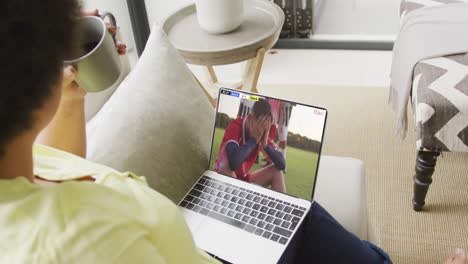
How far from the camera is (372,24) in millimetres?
2533

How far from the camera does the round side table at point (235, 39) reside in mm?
1554

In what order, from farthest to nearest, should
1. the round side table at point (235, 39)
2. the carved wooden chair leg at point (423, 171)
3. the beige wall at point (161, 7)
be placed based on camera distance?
the beige wall at point (161, 7) < the round side table at point (235, 39) < the carved wooden chair leg at point (423, 171)

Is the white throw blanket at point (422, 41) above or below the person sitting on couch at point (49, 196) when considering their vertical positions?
below

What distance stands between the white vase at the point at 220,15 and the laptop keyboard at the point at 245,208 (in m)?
0.78

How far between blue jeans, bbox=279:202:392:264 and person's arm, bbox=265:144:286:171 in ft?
0.35

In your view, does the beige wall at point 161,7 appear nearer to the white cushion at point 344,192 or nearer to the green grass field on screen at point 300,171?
the white cushion at point 344,192

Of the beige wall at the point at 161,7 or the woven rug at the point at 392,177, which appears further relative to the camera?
the beige wall at the point at 161,7

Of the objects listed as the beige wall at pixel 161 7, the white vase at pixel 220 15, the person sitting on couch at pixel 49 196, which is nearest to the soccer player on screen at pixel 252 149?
the person sitting on couch at pixel 49 196

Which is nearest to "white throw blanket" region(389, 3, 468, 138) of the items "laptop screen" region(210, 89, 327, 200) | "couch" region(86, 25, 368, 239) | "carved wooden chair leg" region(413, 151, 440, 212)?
"carved wooden chair leg" region(413, 151, 440, 212)

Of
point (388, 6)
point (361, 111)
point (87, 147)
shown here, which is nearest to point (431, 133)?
point (361, 111)

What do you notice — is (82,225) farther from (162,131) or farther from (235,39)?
(235,39)

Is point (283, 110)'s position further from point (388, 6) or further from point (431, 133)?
point (388, 6)

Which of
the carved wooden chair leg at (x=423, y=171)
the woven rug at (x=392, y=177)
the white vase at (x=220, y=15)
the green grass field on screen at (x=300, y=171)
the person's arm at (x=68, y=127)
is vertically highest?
the person's arm at (x=68, y=127)

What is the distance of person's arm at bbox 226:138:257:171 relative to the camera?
39.6 inches
